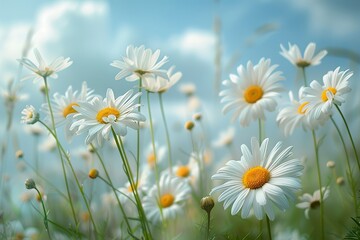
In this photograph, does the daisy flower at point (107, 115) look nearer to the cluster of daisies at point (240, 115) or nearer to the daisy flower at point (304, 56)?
the cluster of daisies at point (240, 115)

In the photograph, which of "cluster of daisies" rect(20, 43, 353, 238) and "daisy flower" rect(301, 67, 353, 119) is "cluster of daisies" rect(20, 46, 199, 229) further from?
"daisy flower" rect(301, 67, 353, 119)

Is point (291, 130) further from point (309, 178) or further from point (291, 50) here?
point (309, 178)

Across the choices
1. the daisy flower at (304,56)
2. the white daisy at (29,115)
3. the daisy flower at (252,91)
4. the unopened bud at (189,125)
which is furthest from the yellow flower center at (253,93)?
the white daisy at (29,115)

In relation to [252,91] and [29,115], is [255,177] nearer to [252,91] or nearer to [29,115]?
[252,91]

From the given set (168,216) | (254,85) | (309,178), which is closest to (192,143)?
(168,216)

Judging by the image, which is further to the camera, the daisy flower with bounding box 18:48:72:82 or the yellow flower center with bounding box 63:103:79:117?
the yellow flower center with bounding box 63:103:79:117

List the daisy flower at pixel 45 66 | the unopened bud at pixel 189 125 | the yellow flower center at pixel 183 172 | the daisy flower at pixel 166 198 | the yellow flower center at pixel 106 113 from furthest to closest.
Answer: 1. the yellow flower center at pixel 183 172
2. the unopened bud at pixel 189 125
3. the daisy flower at pixel 166 198
4. the daisy flower at pixel 45 66
5. the yellow flower center at pixel 106 113

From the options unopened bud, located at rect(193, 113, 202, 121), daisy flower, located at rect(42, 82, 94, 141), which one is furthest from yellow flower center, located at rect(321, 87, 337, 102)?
unopened bud, located at rect(193, 113, 202, 121)


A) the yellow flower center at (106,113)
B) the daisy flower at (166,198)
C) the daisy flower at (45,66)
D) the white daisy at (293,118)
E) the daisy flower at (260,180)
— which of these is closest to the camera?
the daisy flower at (260,180)
